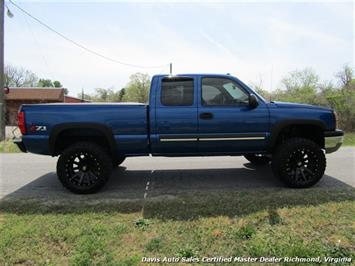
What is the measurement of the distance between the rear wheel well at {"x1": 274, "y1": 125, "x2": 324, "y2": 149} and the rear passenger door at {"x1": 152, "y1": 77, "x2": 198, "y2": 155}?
5.30ft

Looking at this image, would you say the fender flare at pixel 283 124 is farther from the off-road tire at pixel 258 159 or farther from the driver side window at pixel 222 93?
the off-road tire at pixel 258 159

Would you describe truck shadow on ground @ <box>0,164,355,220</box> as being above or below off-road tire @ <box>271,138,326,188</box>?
below

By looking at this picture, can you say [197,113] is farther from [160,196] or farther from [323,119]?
[323,119]

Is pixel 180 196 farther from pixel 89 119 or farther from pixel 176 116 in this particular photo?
pixel 89 119

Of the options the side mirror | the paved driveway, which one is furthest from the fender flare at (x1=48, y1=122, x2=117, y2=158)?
the side mirror

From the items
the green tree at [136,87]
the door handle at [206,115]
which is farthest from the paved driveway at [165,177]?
the green tree at [136,87]

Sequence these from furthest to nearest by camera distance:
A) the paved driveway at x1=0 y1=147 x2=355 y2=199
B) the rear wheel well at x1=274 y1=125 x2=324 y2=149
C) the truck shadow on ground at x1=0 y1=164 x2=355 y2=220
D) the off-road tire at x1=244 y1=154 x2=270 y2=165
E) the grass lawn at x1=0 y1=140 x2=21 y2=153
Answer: the grass lawn at x1=0 y1=140 x2=21 y2=153
the off-road tire at x1=244 y1=154 x2=270 y2=165
the rear wheel well at x1=274 y1=125 x2=324 y2=149
the paved driveway at x1=0 y1=147 x2=355 y2=199
the truck shadow on ground at x1=0 y1=164 x2=355 y2=220

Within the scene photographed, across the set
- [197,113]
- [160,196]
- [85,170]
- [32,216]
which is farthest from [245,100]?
Answer: [32,216]

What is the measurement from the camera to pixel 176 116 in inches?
225

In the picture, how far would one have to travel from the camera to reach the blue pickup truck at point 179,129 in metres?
5.64

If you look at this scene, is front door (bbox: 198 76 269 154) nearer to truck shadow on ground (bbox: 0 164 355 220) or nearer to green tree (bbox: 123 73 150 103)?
truck shadow on ground (bbox: 0 164 355 220)

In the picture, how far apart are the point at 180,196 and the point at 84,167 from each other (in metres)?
1.69

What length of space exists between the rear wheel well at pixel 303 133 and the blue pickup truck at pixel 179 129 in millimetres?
59

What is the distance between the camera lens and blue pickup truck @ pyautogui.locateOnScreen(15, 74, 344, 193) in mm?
5637
